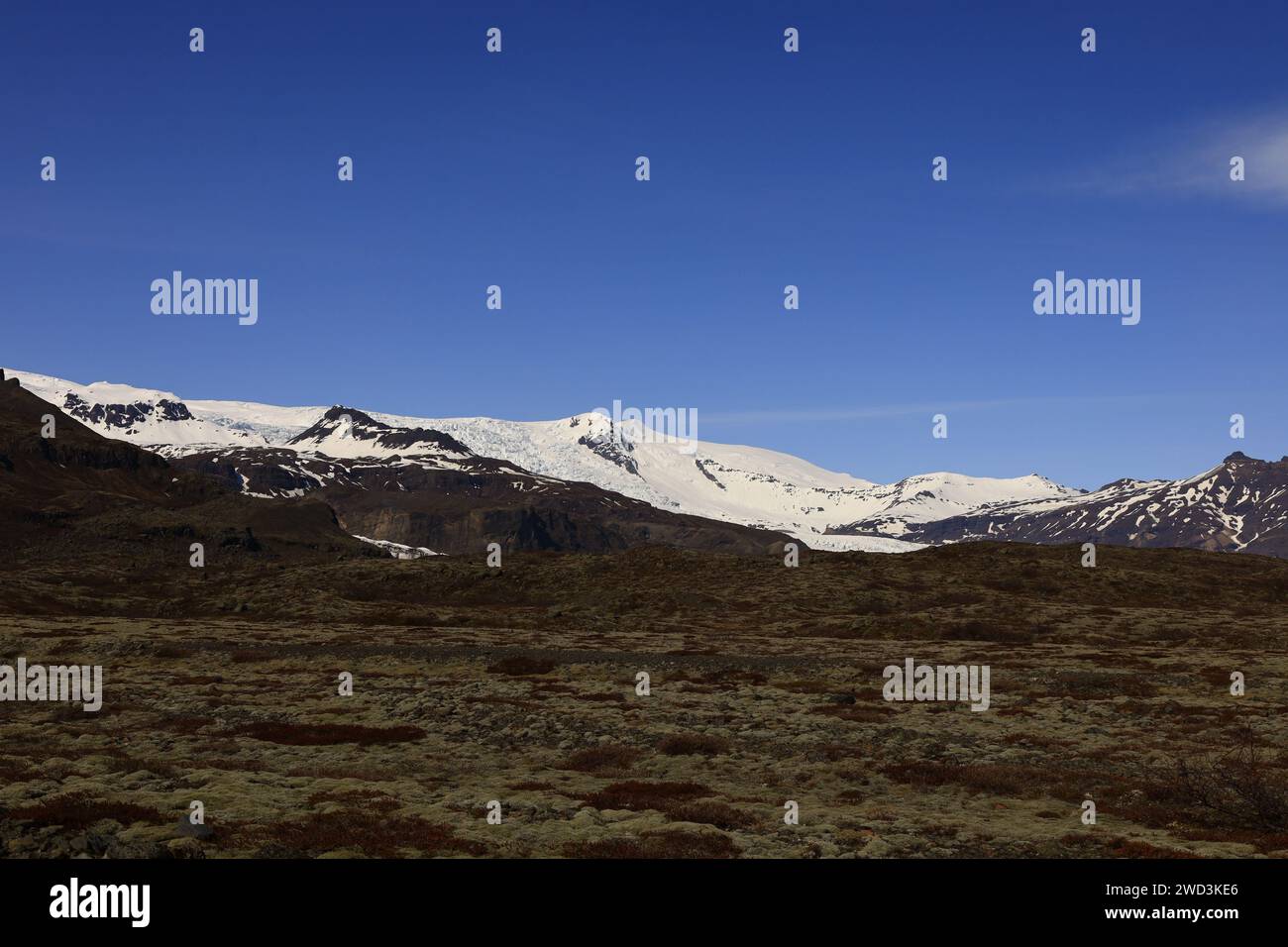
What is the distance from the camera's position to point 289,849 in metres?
22.1

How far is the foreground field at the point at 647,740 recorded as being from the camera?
83.6 feet

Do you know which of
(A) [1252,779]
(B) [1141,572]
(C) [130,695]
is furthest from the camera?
(B) [1141,572]

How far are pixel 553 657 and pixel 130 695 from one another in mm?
28812

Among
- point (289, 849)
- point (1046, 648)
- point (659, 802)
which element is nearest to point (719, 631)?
point (1046, 648)

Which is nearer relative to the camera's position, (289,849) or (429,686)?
(289,849)

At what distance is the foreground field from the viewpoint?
25.5 metres

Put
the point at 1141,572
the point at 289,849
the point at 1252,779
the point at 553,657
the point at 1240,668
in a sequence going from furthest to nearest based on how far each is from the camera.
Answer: the point at 1141,572, the point at 553,657, the point at 1240,668, the point at 1252,779, the point at 289,849

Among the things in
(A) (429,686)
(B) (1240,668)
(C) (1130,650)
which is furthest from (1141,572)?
(A) (429,686)

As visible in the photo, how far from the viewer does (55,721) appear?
150 feet

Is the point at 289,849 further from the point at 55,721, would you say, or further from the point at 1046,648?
the point at 1046,648

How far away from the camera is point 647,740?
42.8m
